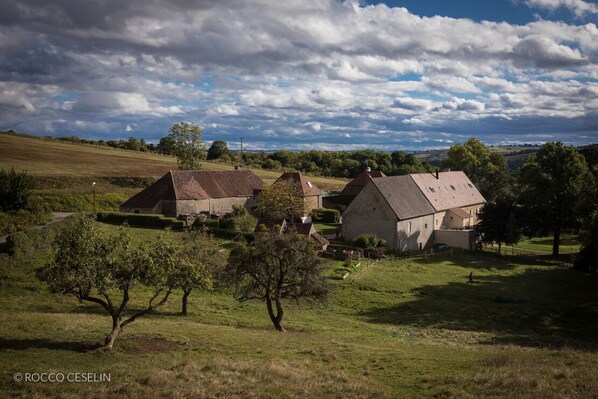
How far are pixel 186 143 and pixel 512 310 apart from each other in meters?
62.5

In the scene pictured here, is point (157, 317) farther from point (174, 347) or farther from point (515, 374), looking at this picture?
A: point (515, 374)

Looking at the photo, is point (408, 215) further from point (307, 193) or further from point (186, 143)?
point (186, 143)

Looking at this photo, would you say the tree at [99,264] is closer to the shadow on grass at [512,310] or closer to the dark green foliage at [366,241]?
the shadow on grass at [512,310]

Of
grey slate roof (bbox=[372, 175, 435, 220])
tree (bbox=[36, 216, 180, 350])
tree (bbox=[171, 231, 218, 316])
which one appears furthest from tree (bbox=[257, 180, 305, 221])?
tree (bbox=[36, 216, 180, 350])

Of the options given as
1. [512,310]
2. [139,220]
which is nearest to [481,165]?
[512,310]

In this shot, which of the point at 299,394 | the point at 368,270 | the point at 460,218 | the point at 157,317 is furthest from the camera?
the point at 460,218

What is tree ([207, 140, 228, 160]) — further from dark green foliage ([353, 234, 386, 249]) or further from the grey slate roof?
dark green foliage ([353, 234, 386, 249])

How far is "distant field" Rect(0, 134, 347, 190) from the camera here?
81.4 m

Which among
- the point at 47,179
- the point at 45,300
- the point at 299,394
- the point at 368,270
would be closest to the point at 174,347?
the point at 299,394

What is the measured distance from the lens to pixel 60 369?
18.1 meters

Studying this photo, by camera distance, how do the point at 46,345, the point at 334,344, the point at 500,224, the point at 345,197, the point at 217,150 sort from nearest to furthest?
1. the point at 46,345
2. the point at 334,344
3. the point at 500,224
4. the point at 345,197
5. the point at 217,150

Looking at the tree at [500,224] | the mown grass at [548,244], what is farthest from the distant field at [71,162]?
the tree at [500,224]

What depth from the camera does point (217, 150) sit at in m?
153

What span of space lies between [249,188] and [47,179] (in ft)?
94.3
